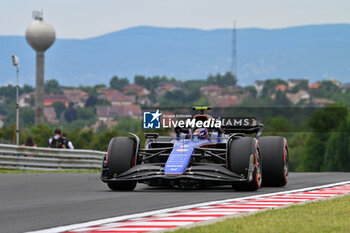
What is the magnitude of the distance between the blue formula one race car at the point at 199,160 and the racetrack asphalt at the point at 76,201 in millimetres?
242

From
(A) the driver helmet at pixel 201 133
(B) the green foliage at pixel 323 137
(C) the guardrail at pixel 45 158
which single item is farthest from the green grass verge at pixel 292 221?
(B) the green foliage at pixel 323 137

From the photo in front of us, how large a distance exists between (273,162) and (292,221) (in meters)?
7.02

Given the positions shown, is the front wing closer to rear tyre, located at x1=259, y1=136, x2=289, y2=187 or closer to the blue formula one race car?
the blue formula one race car

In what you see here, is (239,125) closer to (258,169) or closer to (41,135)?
(258,169)

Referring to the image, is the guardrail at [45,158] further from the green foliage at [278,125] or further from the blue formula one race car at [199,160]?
the green foliage at [278,125]

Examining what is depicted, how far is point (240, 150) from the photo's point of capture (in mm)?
15141

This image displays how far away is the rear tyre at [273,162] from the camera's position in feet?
54.6

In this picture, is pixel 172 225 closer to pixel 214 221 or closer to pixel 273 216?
pixel 214 221

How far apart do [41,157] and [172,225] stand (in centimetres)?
1971

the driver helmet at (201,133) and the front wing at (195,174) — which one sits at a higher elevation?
the driver helmet at (201,133)

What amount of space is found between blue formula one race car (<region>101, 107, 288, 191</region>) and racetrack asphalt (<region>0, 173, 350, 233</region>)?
24 centimetres

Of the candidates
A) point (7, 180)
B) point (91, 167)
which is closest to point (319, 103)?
point (91, 167)

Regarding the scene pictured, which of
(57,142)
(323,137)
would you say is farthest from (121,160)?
(323,137)

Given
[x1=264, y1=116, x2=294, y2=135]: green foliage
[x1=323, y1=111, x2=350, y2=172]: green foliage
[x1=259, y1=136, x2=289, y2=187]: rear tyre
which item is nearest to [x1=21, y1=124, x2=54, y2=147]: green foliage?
[x1=264, y1=116, x2=294, y2=135]: green foliage
